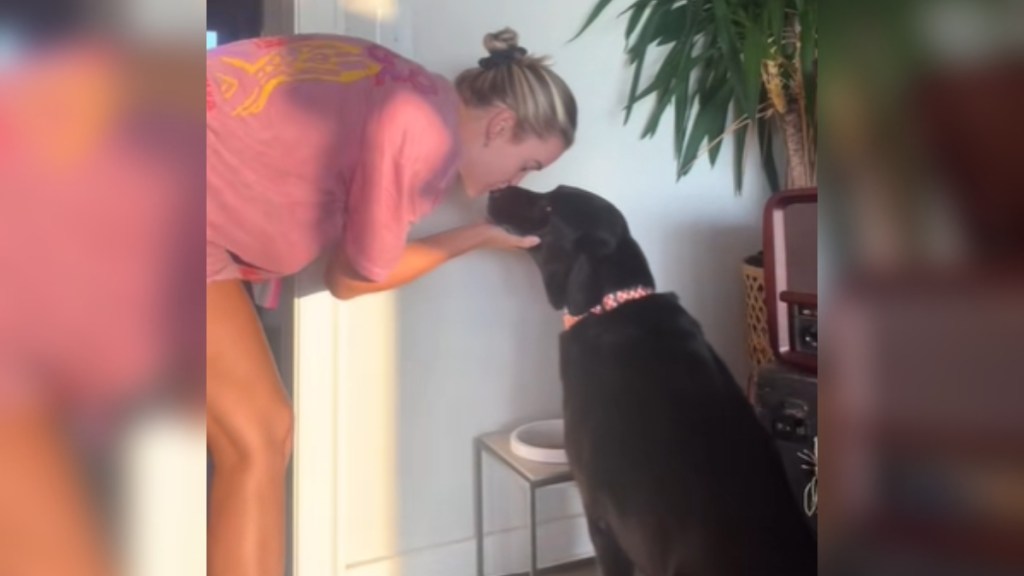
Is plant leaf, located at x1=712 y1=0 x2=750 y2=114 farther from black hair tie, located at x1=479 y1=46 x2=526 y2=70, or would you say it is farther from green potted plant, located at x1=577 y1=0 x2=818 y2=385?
black hair tie, located at x1=479 y1=46 x2=526 y2=70

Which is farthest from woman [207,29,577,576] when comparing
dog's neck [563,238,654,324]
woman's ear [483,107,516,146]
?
dog's neck [563,238,654,324]

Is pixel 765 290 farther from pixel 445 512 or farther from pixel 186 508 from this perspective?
pixel 186 508

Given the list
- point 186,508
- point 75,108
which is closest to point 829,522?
point 186,508

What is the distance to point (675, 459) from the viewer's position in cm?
87

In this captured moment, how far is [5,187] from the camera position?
0.39 metres

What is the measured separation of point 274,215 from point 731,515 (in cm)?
55

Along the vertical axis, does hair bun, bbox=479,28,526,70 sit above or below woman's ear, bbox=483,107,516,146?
above

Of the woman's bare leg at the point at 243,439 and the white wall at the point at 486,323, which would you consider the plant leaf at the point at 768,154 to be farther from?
the woman's bare leg at the point at 243,439

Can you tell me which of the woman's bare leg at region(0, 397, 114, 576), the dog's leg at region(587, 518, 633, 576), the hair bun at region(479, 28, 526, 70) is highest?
the hair bun at region(479, 28, 526, 70)

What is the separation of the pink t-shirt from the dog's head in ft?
0.29

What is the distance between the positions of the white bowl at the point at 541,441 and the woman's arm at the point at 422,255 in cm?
17

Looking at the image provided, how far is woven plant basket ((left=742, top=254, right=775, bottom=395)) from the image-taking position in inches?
35.2

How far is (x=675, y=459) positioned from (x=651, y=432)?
4cm

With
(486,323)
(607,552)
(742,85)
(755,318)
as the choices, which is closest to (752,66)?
(742,85)
